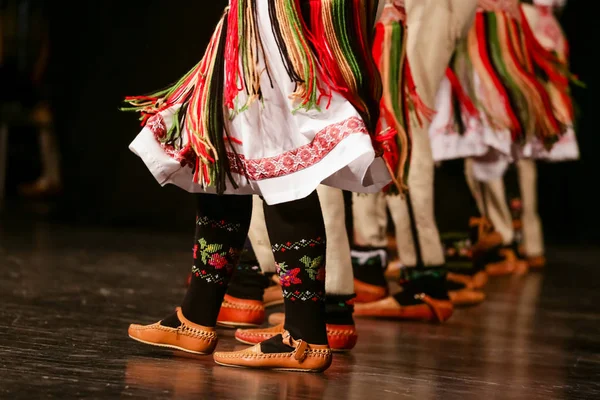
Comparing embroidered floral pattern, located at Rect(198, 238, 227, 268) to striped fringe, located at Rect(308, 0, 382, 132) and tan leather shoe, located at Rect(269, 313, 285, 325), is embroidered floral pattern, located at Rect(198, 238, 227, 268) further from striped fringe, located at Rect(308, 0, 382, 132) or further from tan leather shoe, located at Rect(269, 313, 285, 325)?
tan leather shoe, located at Rect(269, 313, 285, 325)

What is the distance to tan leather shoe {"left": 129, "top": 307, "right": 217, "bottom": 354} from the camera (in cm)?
203

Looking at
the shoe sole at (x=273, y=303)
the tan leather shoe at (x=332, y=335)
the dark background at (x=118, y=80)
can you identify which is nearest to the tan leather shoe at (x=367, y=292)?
the shoe sole at (x=273, y=303)

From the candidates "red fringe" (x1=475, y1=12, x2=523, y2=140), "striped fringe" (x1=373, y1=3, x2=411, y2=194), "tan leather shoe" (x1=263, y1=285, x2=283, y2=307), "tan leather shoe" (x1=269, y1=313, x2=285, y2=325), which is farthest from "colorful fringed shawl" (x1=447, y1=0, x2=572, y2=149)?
"tan leather shoe" (x1=269, y1=313, x2=285, y2=325)

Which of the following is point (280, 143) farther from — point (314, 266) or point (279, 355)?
point (279, 355)

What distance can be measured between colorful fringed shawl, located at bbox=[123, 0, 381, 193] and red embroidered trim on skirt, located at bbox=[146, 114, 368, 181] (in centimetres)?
2

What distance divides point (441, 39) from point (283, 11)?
39.8 inches

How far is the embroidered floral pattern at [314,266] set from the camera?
1907mm

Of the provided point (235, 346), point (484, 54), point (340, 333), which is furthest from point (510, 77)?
point (235, 346)

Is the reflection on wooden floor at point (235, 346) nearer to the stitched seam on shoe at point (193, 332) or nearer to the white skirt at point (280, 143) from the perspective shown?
the stitched seam on shoe at point (193, 332)

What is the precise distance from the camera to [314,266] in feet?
6.28

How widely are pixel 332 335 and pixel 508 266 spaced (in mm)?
2363

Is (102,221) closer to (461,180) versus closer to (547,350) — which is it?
(461,180)

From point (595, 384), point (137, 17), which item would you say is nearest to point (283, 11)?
point (595, 384)

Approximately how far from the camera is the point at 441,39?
2.81m
